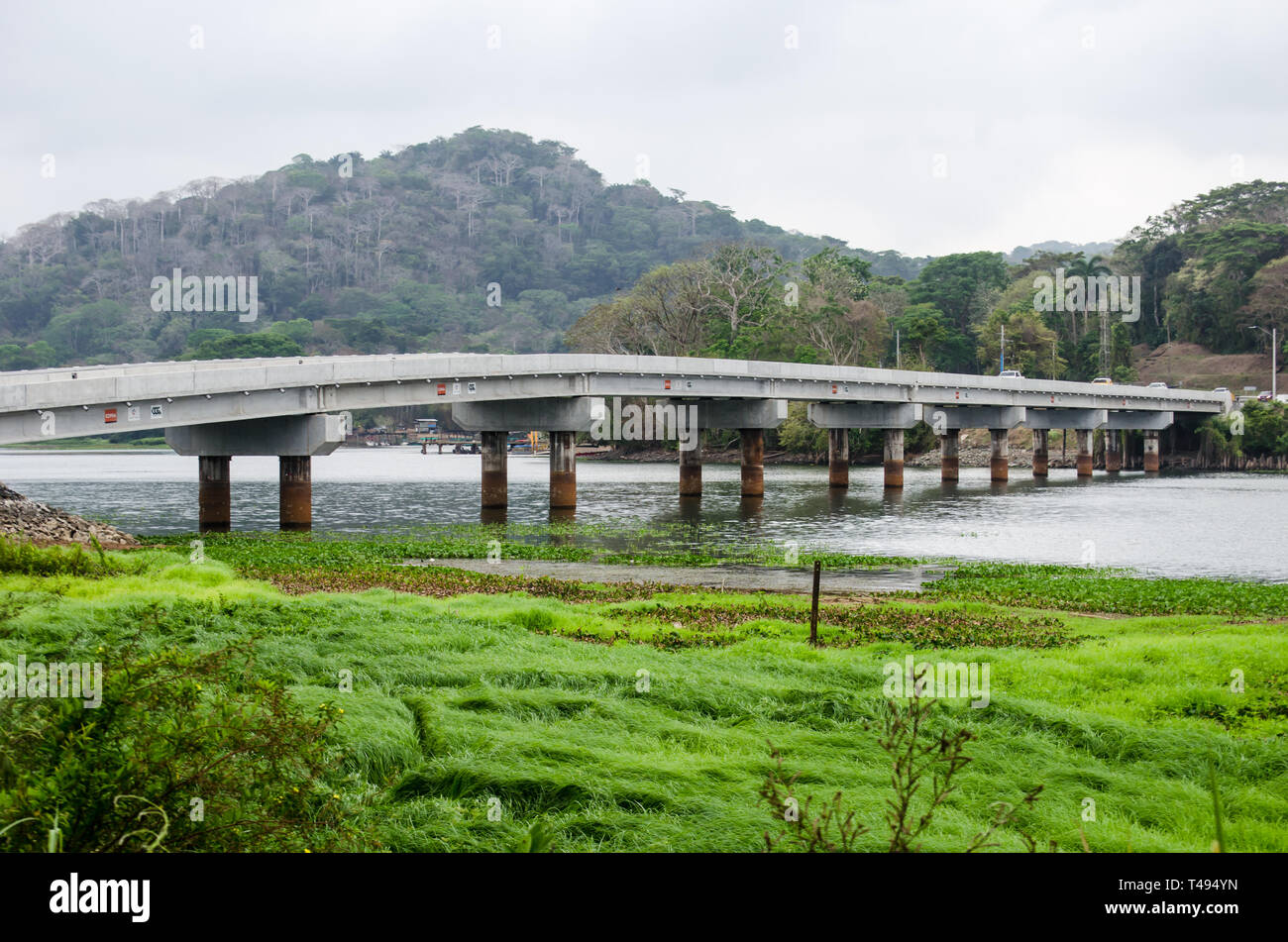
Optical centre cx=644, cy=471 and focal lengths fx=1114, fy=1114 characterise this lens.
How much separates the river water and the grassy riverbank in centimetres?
1655

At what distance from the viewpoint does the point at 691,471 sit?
196 feet

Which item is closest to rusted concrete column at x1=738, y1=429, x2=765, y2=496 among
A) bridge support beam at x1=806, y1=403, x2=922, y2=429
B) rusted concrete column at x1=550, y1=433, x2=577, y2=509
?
bridge support beam at x1=806, y1=403, x2=922, y2=429

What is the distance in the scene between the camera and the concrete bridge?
33406 millimetres

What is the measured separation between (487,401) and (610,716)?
1621 inches

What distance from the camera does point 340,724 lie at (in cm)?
901

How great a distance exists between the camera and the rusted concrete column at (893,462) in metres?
66.4

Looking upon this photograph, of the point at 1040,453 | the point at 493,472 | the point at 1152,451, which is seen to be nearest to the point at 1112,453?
the point at 1152,451

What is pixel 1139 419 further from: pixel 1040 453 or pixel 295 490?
pixel 295 490

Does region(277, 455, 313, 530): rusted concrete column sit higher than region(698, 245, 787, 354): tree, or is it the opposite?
region(698, 245, 787, 354): tree

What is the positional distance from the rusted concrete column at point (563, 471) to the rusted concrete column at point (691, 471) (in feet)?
31.6

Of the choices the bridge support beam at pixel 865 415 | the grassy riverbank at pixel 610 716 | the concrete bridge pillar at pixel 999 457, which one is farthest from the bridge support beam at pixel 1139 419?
the grassy riverbank at pixel 610 716

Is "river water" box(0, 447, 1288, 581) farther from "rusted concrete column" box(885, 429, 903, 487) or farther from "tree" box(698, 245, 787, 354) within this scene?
"tree" box(698, 245, 787, 354)
